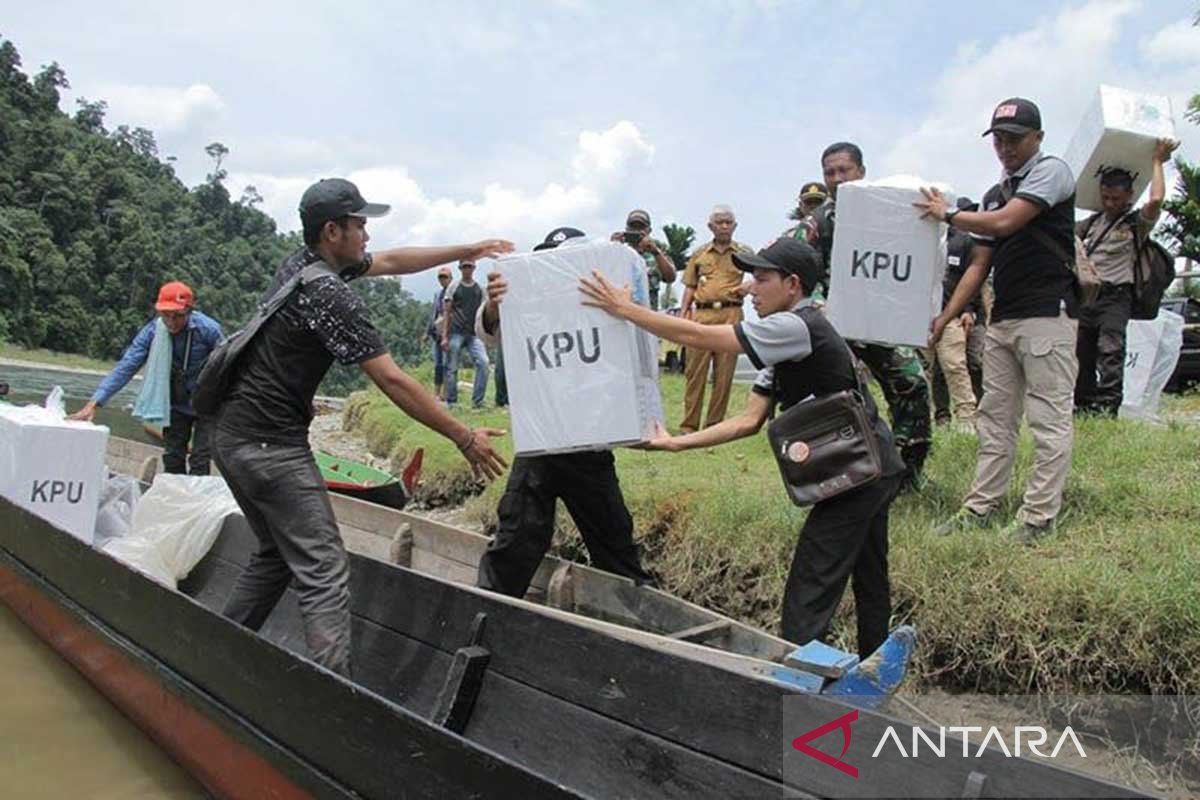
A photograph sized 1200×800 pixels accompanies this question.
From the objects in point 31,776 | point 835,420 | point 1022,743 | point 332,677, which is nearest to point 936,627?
point 1022,743

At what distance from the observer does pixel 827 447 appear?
326cm

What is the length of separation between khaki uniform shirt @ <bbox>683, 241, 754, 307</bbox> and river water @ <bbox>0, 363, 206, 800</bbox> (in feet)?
17.3

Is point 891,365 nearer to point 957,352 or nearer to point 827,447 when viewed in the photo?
point 827,447

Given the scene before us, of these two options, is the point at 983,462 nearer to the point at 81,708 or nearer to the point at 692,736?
the point at 692,736

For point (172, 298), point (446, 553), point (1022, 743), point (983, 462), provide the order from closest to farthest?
point (1022, 743)
point (983, 462)
point (446, 553)
point (172, 298)

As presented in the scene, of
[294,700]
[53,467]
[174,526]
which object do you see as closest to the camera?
[294,700]

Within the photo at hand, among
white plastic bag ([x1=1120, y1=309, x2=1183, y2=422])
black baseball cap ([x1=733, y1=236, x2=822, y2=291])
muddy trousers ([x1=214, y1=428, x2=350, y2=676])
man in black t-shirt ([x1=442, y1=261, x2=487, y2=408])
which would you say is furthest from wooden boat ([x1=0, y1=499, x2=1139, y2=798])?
man in black t-shirt ([x1=442, y1=261, x2=487, y2=408])

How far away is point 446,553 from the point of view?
511 centimetres

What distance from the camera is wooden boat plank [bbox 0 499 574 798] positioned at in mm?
2328

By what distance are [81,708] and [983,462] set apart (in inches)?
186

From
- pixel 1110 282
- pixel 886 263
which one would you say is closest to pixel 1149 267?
pixel 1110 282

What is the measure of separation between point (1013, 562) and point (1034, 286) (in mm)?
1318

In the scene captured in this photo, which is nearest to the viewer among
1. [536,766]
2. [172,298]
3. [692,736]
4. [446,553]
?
[692,736]

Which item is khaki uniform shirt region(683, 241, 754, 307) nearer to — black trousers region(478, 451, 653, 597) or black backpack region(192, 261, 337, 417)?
black trousers region(478, 451, 653, 597)
